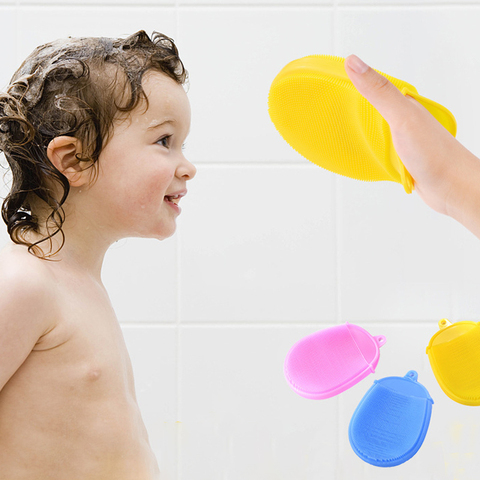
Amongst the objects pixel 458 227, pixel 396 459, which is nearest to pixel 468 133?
pixel 458 227

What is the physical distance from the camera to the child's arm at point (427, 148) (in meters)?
0.60

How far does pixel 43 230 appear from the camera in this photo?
2.40ft

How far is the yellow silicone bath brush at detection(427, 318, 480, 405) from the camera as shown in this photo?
2.79ft

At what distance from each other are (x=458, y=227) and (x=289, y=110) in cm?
48

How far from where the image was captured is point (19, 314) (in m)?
0.64

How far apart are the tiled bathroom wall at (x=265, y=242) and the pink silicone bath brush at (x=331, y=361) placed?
4.4 inches

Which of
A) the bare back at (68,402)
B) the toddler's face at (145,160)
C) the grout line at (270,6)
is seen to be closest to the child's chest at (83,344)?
the bare back at (68,402)

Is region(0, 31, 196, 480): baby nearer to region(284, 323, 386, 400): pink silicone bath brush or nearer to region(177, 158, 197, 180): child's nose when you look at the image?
region(177, 158, 197, 180): child's nose

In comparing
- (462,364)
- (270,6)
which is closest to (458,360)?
(462,364)

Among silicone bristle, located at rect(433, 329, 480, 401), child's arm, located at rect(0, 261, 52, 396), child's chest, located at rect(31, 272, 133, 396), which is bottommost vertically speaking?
silicone bristle, located at rect(433, 329, 480, 401)

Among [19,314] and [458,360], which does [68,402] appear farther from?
[458,360]

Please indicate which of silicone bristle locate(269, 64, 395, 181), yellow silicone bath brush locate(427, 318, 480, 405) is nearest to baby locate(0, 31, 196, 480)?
silicone bristle locate(269, 64, 395, 181)

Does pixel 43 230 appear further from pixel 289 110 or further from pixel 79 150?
pixel 289 110

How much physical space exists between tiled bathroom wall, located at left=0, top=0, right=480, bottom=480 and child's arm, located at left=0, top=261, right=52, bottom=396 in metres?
0.41
